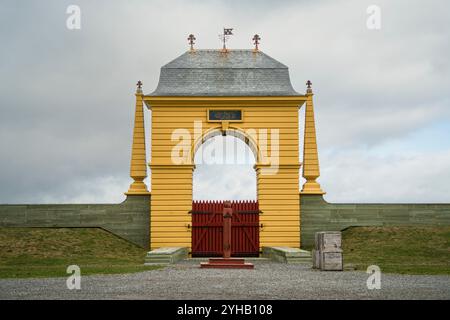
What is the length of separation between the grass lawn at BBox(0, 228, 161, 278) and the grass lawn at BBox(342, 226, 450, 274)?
7.63 meters

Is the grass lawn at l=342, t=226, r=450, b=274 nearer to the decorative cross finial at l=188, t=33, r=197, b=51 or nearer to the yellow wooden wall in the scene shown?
the yellow wooden wall

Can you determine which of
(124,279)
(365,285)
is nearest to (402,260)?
(365,285)

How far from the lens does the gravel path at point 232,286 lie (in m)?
11.0

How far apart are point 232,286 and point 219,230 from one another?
13.6m

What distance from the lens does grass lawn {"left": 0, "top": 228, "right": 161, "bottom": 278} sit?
19.9 meters

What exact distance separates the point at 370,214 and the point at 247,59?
366 inches

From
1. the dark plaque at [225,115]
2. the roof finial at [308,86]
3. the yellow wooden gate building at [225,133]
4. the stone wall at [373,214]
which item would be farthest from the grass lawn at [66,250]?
the roof finial at [308,86]

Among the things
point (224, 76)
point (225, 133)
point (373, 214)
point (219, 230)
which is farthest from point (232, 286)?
point (224, 76)

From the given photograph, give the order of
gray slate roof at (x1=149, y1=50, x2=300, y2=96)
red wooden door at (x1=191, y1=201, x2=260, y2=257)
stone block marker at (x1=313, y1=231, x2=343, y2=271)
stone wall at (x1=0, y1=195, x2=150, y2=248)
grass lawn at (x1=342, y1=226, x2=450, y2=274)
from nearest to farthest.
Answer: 1. stone block marker at (x1=313, y1=231, x2=343, y2=271)
2. grass lawn at (x1=342, y1=226, x2=450, y2=274)
3. red wooden door at (x1=191, y1=201, x2=260, y2=257)
4. stone wall at (x1=0, y1=195, x2=150, y2=248)
5. gray slate roof at (x1=149, y1=50, x2=300, y2=96)

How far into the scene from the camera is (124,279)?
14398 millimetres

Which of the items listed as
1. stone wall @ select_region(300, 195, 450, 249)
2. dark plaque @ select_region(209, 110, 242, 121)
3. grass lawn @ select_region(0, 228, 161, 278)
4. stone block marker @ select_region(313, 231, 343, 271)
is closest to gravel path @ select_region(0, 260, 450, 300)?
stone block marker @ select_region(313, 231, 343, 271)

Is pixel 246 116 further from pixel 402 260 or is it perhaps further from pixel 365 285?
pixel 365 285

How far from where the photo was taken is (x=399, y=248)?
23.2 meters
